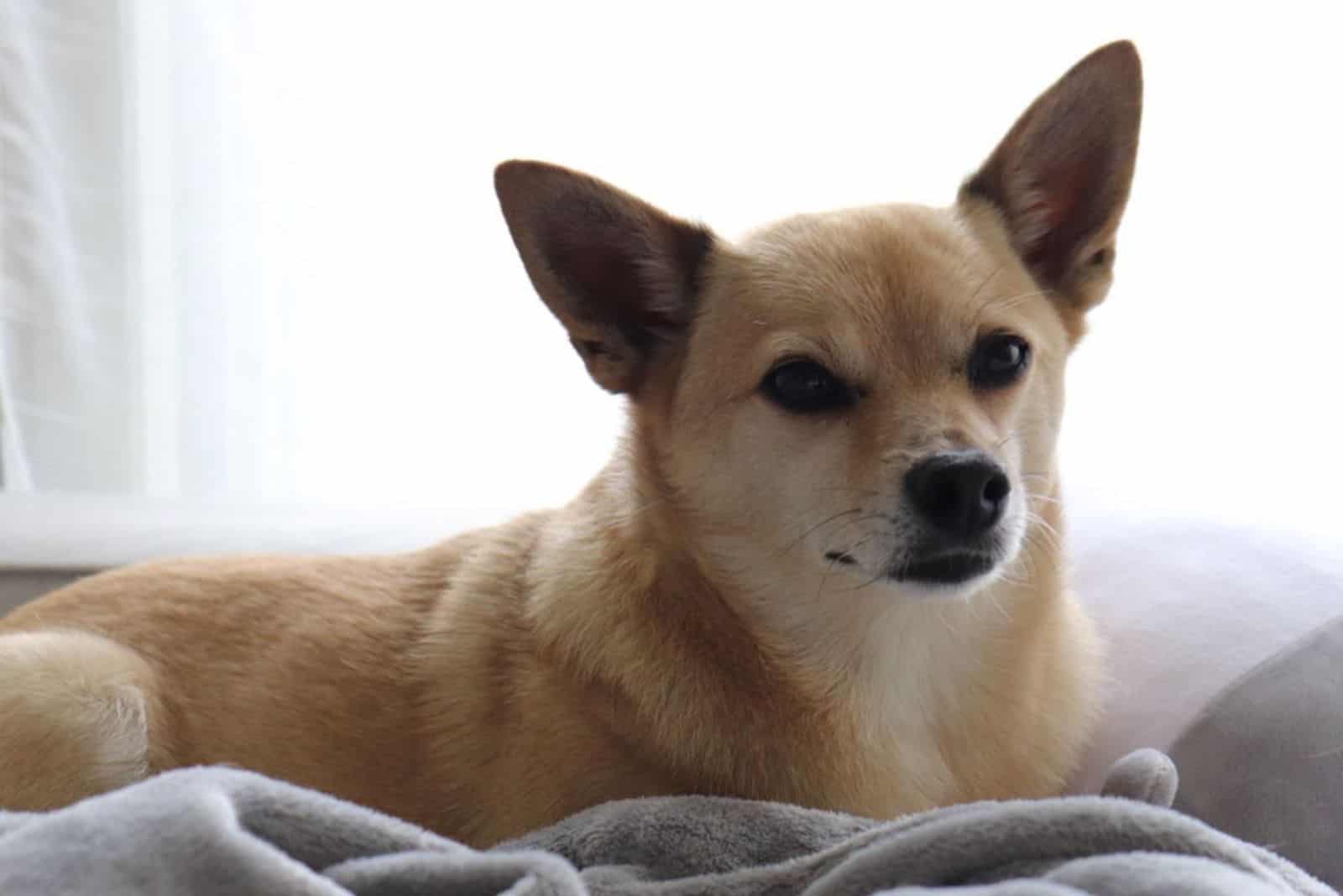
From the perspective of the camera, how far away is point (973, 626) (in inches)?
51.1

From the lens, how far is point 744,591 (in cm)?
126

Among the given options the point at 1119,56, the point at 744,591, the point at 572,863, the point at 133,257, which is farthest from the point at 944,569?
the point at 133,257

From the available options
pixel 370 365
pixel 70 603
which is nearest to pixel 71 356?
pixel 370 365

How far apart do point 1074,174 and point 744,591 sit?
59 centimetres

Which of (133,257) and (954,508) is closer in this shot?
(954,508)

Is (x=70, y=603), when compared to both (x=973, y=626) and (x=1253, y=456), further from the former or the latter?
(x=1253, y=456)

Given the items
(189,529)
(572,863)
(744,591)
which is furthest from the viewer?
(189,529)

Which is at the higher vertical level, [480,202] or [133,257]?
[480,202]

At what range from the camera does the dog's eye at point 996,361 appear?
1.23 meters

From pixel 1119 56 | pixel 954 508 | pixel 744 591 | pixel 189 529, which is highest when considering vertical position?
pixel 1119 56

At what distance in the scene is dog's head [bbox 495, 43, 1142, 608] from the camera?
3.77ft

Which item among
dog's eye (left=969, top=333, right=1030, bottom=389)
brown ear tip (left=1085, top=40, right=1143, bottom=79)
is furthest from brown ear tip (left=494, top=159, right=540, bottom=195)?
brown ear tip (left=1085, top=40, right=1143, bottom=79)

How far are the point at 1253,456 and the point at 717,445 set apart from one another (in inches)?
36.6

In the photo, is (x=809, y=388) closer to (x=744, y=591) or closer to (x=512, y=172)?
(x=744, y=591)
